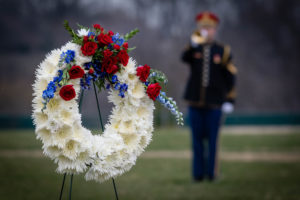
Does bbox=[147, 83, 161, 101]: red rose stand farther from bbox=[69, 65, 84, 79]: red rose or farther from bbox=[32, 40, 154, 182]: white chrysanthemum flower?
bbox=[69, 65, 84, 79]: red rose

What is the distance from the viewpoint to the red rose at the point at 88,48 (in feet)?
11.4

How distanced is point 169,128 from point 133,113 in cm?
2433

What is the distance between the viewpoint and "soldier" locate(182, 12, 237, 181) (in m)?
7.31

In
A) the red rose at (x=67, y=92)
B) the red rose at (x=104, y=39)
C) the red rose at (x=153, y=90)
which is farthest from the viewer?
the red rose at (x=153, y=90)

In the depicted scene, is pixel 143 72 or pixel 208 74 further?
pixel 208 74

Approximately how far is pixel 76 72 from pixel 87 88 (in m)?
0.34

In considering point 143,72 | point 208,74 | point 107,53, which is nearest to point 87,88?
point 107,53

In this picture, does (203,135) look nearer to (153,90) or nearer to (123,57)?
(153,90)

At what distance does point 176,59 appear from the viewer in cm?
3756

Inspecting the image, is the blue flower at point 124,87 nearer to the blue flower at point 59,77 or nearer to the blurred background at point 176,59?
the blue flower at point 59,77

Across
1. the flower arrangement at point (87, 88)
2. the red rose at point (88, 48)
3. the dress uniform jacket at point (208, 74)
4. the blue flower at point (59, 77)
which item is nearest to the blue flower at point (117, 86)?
the flower arrangement at point (87, 88)

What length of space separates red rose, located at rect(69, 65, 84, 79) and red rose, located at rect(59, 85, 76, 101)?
0.33 ft

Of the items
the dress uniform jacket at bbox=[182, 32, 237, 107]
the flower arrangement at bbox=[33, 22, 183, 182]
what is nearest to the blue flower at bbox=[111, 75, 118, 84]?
the flower arrangement at bbox=[33, 22, 183, 182]

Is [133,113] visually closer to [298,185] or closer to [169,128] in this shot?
[298,185]
